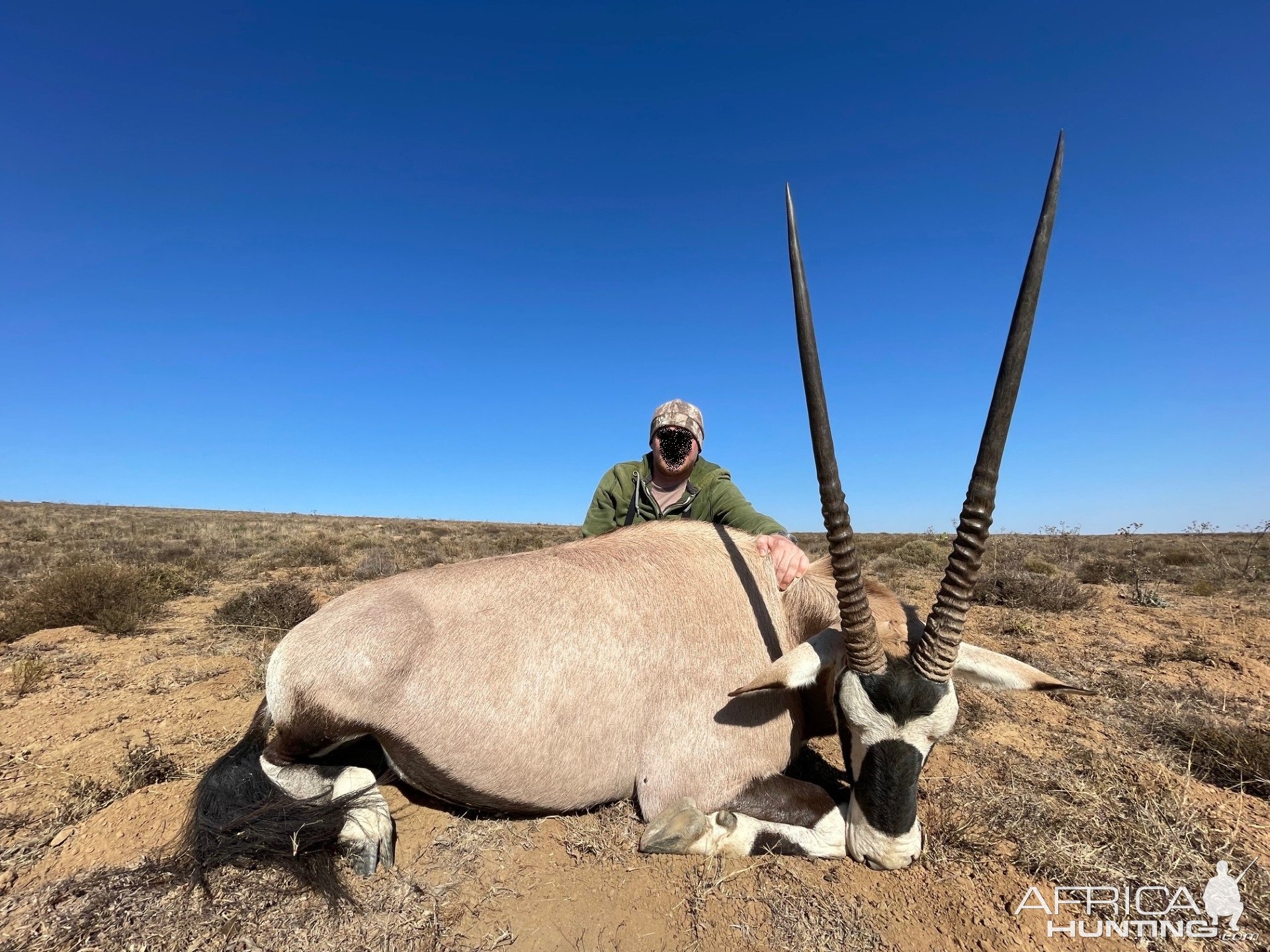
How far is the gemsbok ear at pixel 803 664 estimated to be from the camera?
2.56 m

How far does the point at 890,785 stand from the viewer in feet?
7.86

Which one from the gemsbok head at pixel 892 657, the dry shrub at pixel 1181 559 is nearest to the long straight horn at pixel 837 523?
the gemsbok head at pixel 892 657

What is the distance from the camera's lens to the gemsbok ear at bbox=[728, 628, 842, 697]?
8.39 feet

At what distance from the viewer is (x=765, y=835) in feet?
8.64

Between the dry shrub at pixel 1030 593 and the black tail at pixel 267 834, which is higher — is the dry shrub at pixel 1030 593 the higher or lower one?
the higher one

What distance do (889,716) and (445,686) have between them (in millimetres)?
1967

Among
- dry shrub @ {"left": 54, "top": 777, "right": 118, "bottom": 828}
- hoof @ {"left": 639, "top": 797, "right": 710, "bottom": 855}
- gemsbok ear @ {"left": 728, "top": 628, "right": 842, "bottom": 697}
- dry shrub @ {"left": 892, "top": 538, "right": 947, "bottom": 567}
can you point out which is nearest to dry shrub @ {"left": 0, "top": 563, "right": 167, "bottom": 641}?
dry shrub @ {"left": 54, "top": 777, "right": 118, "bottom": 828}

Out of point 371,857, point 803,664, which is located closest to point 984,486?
point 803,664

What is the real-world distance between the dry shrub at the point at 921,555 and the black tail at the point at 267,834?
46.0 ft

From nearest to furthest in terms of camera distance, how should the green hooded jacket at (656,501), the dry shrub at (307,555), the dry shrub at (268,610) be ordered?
the green hooded jacket at (656,501) < the dry shrub at (268,610) < the dry shrub at (307,555)

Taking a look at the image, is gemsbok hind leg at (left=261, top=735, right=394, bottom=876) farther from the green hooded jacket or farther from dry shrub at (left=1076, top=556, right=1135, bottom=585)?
dry shrub at (left=1076, top=556, right=1135, bottom=585)

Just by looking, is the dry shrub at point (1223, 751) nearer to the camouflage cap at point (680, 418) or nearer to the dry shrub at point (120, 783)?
the camouflage cap at point (680, 418)

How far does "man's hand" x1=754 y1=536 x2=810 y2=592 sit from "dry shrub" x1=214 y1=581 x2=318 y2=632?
604 cm

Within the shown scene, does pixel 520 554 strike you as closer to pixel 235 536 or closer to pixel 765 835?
pixel 765 835
